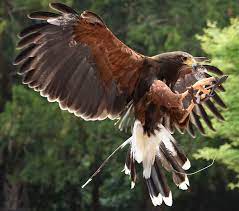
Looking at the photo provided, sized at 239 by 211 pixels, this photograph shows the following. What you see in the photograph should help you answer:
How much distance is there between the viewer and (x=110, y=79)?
7.03 meters

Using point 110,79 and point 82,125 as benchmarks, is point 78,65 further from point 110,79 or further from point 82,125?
point 82,125

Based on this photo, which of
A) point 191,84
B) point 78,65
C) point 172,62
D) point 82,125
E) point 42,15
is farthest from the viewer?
point 82,125

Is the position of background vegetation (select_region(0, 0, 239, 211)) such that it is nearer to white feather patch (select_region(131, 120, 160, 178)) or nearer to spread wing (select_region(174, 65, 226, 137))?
spread wing (select_region(174, 65, 226, 137))

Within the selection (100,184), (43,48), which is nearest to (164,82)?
(43,48)

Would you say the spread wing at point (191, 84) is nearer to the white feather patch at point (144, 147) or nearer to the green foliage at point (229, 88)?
the white feather patch at point (144, 147)

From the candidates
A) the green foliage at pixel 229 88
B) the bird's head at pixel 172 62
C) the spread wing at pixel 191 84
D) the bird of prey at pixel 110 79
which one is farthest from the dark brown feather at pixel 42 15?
the green foliage at pixel 229 88

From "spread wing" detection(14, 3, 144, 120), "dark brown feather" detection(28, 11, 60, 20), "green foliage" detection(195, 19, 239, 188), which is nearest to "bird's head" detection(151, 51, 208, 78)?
"spread wing" detection(14, 3, 144, 120)

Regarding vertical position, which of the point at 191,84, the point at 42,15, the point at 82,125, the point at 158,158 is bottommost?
the point at 82,125

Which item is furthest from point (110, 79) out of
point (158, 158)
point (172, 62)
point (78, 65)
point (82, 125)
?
point (82, 125)

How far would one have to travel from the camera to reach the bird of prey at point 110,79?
667 centimetres

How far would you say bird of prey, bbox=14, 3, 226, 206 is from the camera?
263 inches

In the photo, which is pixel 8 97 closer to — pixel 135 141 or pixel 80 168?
pixel 80 168

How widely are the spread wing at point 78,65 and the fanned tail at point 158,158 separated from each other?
1.16ft

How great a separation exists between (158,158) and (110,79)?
35.4 inches
